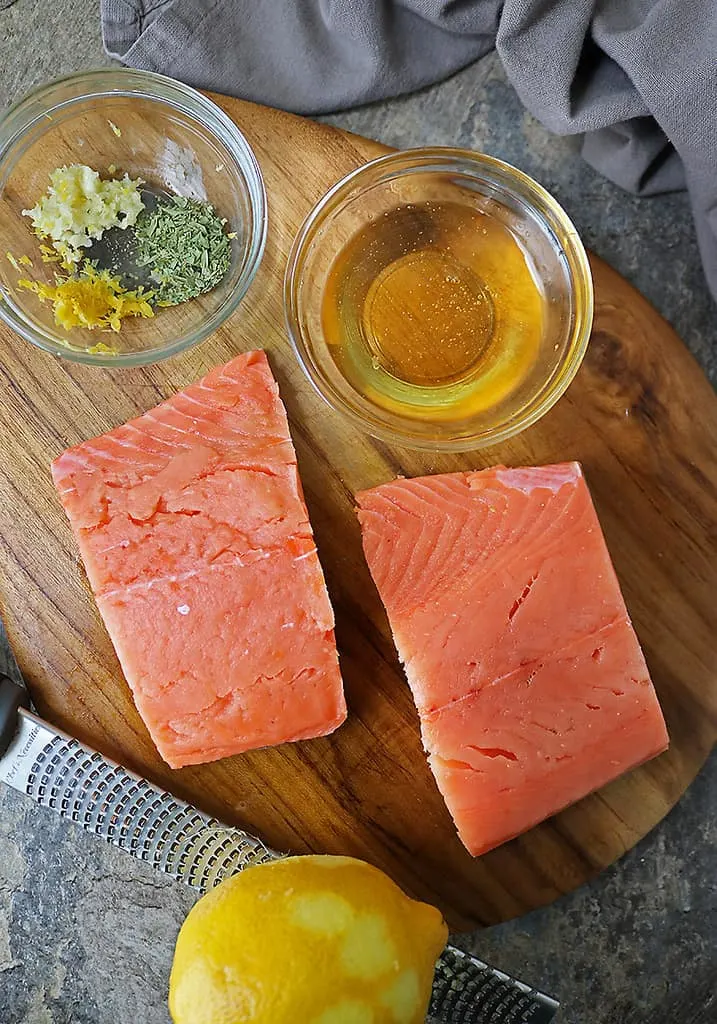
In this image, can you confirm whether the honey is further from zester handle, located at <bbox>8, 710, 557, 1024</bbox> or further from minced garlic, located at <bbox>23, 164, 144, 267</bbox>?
zester handle, located at <bbox>8, 710, 557, 1024</bbox>

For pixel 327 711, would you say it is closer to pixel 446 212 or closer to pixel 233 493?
pixel 233 493

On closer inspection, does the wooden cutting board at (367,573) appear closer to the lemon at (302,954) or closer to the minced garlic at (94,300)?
the minced garlic at (94,300)

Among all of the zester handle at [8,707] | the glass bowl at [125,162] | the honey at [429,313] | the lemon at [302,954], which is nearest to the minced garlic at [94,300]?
the glass bowl at [125,162]

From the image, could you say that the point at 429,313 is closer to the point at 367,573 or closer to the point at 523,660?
the point at 367,573

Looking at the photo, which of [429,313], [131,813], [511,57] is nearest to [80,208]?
[429,313]

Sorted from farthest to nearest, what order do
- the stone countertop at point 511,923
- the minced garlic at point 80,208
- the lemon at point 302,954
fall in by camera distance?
the stone countertop at point 511,923
the minced garlic at point 80,208
the lemon at point 302,954

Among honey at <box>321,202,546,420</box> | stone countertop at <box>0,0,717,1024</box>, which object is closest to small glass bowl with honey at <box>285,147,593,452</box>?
honey at <box>321,202,546,420</box>

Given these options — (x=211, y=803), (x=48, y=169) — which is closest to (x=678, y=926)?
(x=211, y=803)
